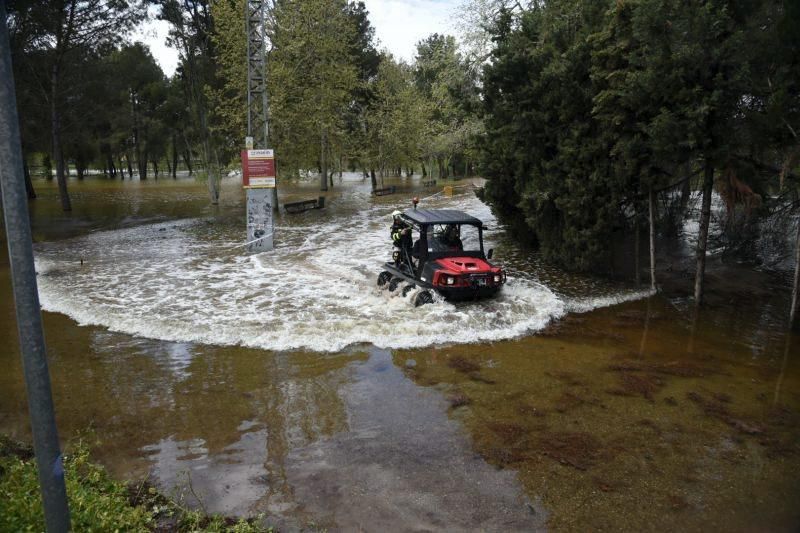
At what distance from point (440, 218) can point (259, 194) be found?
8893 mm

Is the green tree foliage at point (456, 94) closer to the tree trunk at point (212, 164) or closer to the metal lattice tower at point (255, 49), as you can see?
the metal lattice tower at point (255, 49)

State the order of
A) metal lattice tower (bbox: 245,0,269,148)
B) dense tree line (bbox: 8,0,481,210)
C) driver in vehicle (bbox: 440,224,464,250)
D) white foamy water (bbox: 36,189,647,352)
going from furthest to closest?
dense tree line (bbox: 8,0,481,210)
metal lattice tower (bbox: 245,0,269,148)
driver in vehicle (bbox: 440,224,464,250)
white foamy water (bbox: 36,189,647,352)

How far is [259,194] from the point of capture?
745 inches

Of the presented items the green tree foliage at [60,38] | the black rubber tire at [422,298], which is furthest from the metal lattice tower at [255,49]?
the green tree foliage at [60,38]

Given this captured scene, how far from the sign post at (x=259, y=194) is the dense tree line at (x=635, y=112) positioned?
7.64m

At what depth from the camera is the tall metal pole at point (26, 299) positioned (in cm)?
295

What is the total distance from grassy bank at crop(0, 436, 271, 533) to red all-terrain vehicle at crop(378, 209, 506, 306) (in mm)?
7195

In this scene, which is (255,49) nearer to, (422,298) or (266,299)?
(266,299)

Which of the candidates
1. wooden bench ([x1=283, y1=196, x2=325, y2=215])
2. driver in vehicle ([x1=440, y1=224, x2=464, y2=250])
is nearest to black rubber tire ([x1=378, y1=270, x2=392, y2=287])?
driver in vehicle ([x1=440, y1=224, x2=464, y2=250])

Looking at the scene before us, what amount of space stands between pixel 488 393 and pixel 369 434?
2078 millimetres

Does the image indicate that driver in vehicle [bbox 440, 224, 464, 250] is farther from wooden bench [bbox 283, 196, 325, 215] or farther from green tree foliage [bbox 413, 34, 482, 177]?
wooden bench [bbox 283, 196, 325, 215]

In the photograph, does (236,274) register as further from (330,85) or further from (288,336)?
(330,85)

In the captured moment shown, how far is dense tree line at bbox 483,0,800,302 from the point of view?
34.3 ft

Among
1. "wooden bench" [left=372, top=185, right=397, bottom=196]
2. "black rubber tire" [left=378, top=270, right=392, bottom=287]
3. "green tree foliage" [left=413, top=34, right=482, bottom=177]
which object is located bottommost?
"black rubber tire" [left=378, top=270, right=392, bottom=287]
